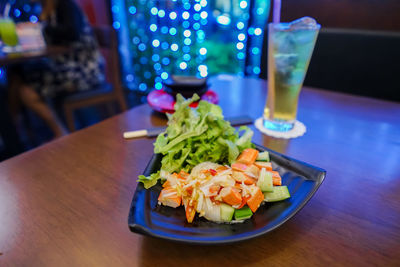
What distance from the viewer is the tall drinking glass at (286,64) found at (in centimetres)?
82

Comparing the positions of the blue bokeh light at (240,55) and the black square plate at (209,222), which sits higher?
the black square plate at (209,222)

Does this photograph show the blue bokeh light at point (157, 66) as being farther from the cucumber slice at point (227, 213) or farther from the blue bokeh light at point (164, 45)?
the cucumber slice at point (227, 213)

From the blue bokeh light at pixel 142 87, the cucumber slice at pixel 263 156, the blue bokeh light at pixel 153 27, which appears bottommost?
the blue bokeh light at pixel 142 87

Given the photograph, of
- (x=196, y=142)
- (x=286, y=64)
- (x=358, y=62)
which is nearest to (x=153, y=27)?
(x=358, y=62)

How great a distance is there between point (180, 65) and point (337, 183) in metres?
3.27

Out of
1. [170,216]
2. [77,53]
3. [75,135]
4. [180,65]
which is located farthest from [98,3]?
[170,216]

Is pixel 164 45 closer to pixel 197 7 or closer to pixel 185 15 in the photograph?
pixel 185 15

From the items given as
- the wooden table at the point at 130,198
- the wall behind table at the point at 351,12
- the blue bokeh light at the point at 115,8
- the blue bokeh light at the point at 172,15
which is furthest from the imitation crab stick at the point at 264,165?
the blue bokeh light at the point at 115,8

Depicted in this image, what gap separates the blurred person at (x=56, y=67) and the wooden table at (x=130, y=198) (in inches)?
67.1

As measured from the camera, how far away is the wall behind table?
1.80 m

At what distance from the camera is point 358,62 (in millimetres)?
1579

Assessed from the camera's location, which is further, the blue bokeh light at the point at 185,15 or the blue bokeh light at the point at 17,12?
the blue bokeh light at the point at 185,15

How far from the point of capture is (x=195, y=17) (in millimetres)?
3295

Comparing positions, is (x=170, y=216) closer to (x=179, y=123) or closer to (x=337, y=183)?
(x=179, y=123)
